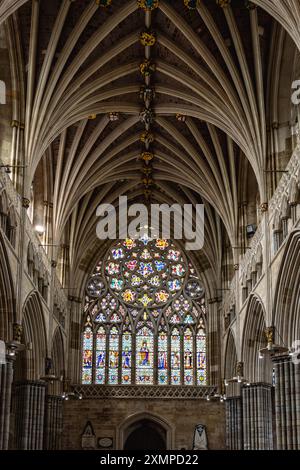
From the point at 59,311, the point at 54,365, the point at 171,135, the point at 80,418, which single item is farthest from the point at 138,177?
the point at 80,418

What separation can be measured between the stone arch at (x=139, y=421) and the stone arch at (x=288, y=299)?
46.3 feet

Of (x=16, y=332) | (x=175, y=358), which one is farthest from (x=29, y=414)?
(x=175, y=358)

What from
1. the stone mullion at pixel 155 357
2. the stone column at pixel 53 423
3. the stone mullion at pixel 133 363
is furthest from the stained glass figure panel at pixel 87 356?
the stone mullion at pixel 155 357

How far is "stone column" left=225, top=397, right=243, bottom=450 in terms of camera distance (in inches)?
1298

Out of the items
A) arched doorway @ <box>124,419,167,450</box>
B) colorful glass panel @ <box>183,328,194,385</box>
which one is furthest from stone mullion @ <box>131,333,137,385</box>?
colorful glass panel @ <box>183,328,194,385</box>

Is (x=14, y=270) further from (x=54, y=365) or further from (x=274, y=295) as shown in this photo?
(x=54, y=365)

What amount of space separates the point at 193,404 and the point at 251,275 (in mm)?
10641

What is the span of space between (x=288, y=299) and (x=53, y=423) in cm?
1472

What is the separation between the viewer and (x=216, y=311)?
38.5 m

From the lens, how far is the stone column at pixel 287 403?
76.1 ft

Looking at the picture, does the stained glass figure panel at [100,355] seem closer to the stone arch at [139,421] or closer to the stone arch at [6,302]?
the stone arch at [139,421]

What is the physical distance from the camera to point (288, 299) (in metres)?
24.1

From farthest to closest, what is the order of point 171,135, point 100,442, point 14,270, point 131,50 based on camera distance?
point 100,442 → point 171,135 → point 131,50 → point 14,270

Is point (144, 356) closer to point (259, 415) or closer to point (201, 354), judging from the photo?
point (201, 354)
